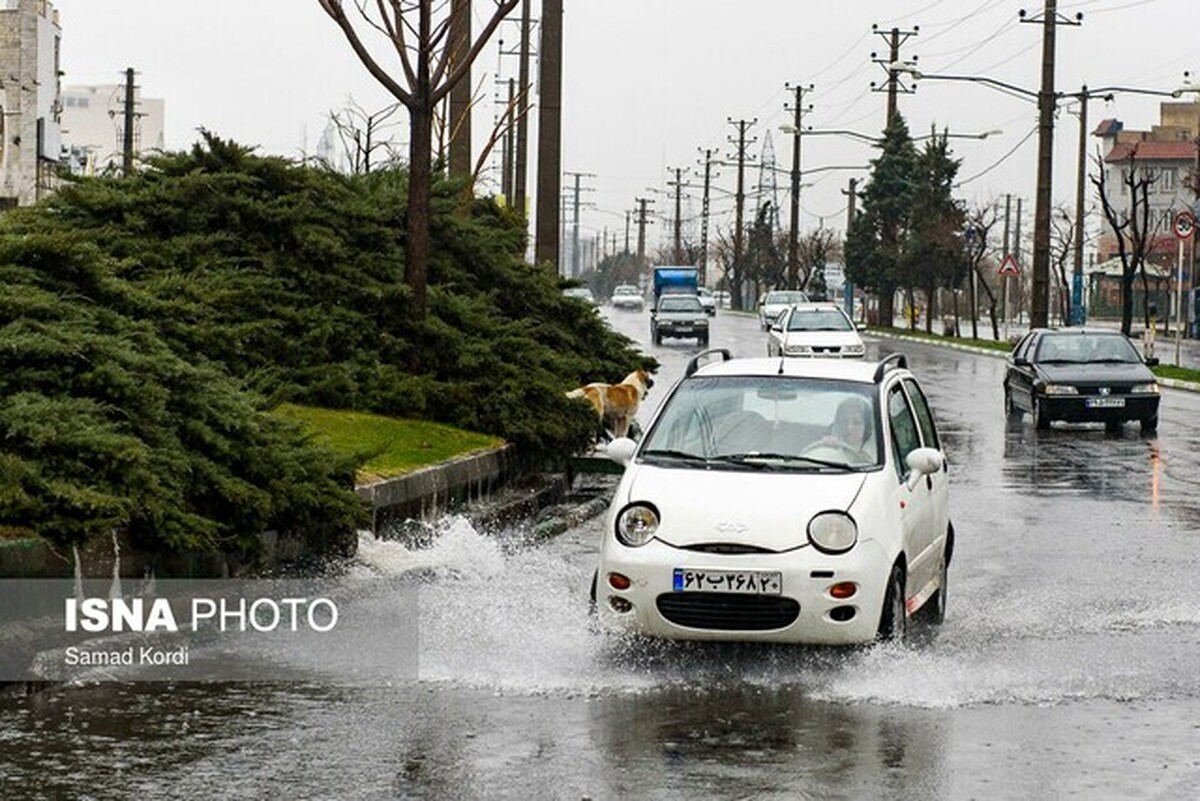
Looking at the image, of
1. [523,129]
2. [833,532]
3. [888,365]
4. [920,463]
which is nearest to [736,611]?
[833,532]

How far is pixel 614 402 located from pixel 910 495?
10.8 metres

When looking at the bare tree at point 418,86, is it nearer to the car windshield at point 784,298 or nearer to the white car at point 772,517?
the white car at point 772,517

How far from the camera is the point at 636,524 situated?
10.3 metres

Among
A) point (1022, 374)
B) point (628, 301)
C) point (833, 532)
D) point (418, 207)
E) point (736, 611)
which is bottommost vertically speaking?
point (736, 611)

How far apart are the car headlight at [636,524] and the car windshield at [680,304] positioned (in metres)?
53.3

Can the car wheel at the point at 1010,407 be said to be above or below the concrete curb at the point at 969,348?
above

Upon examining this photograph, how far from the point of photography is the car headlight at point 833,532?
10.1 meters

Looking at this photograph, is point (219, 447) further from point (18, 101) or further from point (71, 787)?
point (18, 101)

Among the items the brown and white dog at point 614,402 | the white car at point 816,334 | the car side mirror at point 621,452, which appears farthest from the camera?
the white car at point 816,334

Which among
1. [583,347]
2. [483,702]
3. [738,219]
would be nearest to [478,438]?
[583,347]

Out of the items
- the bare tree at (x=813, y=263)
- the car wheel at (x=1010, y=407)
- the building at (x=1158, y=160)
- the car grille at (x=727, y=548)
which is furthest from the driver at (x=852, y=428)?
the building at (x=1158, y=160)

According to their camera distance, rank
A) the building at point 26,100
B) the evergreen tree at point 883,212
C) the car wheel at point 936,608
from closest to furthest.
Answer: the car wheel at point 936,608
the building at point 26,100
the evergreen tree at point 883,212

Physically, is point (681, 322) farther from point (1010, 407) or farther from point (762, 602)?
point (762, 602)

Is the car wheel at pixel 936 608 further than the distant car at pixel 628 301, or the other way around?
the distant car at pixel 628 301
